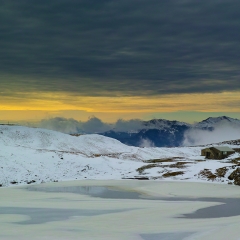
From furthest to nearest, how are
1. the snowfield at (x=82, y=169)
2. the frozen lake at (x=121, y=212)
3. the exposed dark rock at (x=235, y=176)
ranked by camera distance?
the snowfield at (x=82, y=169) → the exposed dark rock at (x=235, y=176) → the frozen lake at (x=121, y=212)

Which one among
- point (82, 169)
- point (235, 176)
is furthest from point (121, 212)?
point (82, 169)

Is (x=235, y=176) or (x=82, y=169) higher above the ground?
(x=235, y=176)

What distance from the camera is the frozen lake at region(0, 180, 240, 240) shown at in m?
20.9

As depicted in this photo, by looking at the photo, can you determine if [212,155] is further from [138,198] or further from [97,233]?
[97,233]

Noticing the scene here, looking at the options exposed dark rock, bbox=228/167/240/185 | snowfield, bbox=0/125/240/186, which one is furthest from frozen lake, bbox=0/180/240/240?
snowfield, bbox=0/125/240/186

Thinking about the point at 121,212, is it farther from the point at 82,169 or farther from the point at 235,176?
the point at 82,169

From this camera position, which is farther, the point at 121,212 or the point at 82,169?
the point at 82,169

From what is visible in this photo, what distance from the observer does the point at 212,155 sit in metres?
110

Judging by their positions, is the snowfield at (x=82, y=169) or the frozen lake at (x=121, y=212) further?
the snowfield at (x=82, y=169)

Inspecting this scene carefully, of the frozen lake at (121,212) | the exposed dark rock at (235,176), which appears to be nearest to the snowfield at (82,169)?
the exposed dark rock at (235,176)

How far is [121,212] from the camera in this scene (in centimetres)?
2797

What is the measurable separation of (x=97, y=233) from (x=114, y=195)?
17861 millimetres

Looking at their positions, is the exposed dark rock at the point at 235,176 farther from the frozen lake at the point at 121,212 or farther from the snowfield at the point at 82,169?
the frozen lake at the point at 121,212

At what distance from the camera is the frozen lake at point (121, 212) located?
2087cm
